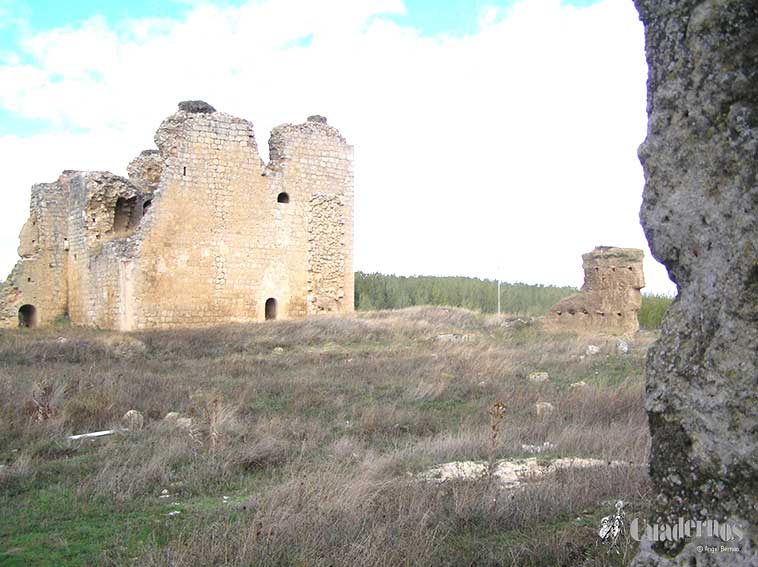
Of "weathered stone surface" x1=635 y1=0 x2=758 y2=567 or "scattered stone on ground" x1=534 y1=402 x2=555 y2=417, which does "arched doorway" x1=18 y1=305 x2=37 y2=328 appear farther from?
"weathered stone surface" x1=635 y1=0 x2=758 y2=567

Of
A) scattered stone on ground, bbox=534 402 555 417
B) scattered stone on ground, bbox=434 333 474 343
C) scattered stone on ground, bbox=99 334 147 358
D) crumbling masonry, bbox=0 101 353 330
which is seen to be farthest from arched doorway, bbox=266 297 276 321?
scattered stone on ground, bbox=534 402 555 417

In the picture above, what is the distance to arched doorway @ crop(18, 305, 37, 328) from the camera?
71.0 feet

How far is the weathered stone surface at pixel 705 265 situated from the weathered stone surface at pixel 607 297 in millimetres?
17909

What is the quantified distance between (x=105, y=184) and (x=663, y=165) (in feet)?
62.7

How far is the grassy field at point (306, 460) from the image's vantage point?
11.8 feet

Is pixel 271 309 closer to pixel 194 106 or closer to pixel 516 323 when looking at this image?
pixel 194 106

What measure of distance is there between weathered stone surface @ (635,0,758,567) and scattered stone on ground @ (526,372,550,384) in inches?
341

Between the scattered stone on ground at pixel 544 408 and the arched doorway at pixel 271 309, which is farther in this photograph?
the arched doorway at pixel 271 309

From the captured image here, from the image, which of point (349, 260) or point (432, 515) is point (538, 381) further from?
point (349, 260)

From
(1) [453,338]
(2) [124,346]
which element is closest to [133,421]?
(2) [124,346]

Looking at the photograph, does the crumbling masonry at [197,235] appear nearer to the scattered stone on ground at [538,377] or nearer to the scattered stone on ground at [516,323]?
the scattered stone on ground at [516,323]

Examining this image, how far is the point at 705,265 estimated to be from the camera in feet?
6.11

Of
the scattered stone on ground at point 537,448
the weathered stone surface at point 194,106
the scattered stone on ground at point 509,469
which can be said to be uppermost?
the weathered stone surface at point 194,106

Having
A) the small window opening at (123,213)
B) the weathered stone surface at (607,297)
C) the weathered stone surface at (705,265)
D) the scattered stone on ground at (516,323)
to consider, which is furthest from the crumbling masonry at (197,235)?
the weathered stone surface at (705,265)
